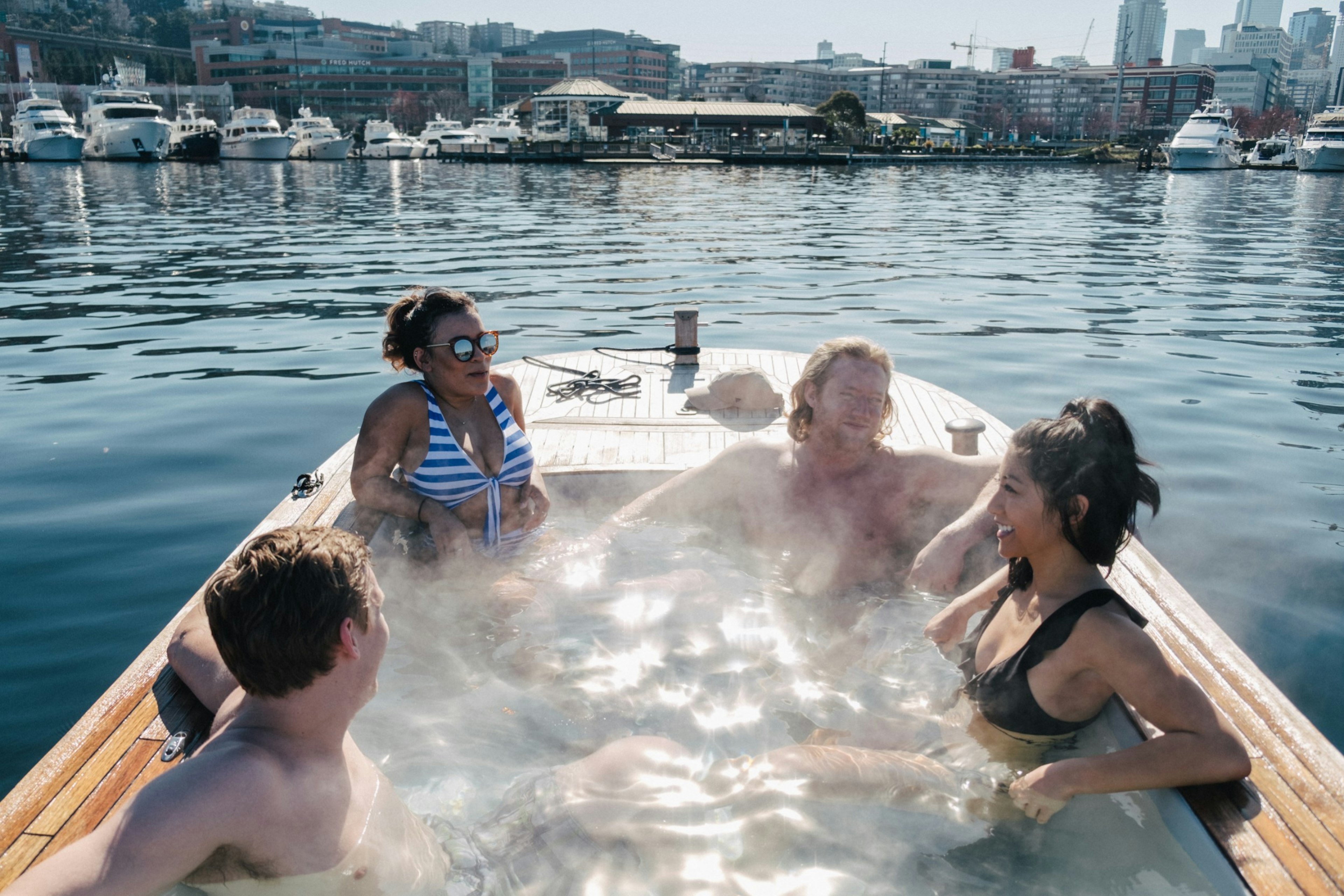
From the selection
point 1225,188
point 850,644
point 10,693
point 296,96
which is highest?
point 296,96

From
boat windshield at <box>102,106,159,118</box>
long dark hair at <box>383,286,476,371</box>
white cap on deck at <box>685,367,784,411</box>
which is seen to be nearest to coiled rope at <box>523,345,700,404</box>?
white cap on deck at <box>685,367,784,411</box>

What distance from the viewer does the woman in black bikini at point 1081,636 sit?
2.23 meters

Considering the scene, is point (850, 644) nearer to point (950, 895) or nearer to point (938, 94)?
point (950, 895)

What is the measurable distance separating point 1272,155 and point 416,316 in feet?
261

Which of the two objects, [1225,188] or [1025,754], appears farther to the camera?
[1225,188]

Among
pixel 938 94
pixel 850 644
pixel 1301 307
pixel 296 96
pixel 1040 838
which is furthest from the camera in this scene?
pixel 938 94

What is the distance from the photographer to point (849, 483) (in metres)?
4.04

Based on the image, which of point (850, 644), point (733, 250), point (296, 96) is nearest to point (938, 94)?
point (296, 96)

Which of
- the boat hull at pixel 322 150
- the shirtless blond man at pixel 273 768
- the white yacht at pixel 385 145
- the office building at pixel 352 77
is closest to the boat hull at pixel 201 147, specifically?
the boat hull at pixel 322 150

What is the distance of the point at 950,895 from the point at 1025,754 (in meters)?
0.55

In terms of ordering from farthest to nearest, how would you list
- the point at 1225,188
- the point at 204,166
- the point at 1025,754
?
the point at 204,166 → the point at 1225,188 → the point at 1025,754

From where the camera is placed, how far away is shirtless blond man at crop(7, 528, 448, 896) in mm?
1593

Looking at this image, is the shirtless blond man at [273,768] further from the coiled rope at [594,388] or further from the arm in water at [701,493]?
the coiled rope at [594,388]

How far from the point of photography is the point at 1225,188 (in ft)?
128
